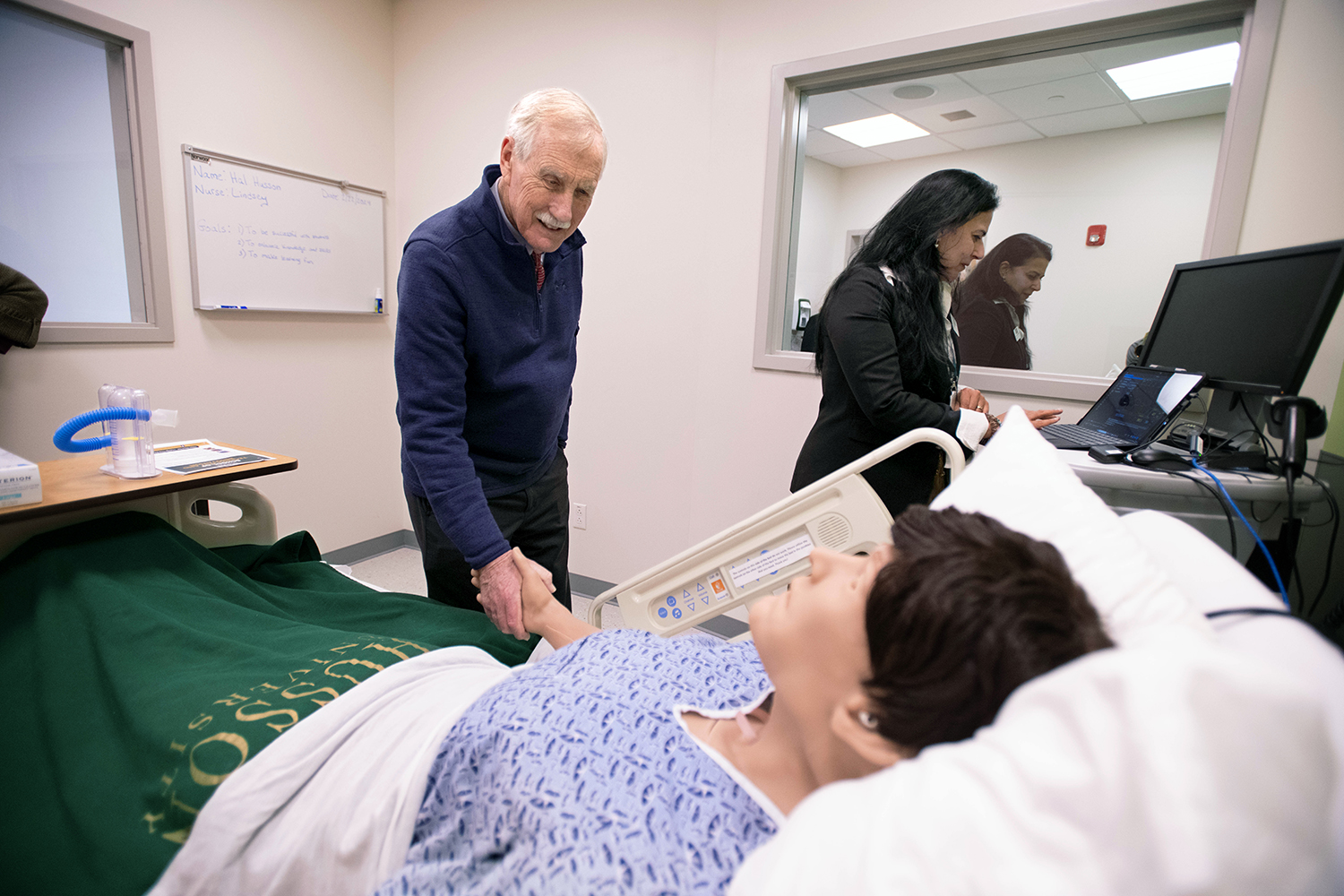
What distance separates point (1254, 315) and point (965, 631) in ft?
4.16

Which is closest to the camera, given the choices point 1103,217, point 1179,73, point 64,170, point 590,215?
point 1179,73

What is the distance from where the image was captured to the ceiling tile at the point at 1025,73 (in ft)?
6.76

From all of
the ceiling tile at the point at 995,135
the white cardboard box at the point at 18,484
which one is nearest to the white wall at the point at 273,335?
the white cardboard box at the point at 18,484

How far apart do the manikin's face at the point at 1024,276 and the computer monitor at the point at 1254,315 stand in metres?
0.54

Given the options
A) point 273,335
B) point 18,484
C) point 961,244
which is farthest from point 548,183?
point 273,335

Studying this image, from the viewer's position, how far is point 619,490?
9.89 ft

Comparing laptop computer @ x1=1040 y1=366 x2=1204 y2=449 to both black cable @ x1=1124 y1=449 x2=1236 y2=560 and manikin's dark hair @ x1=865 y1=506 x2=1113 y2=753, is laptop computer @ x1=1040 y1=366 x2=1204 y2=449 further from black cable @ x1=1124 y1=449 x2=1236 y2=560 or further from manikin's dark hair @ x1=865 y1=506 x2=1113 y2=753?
manikin's dark hair @ x1=865 y1=506 x2=1113 y2=753

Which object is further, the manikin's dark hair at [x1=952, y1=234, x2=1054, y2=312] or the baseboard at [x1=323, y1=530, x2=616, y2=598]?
the baseboard at [x1=323, y1=530, x2=616, y2=598]

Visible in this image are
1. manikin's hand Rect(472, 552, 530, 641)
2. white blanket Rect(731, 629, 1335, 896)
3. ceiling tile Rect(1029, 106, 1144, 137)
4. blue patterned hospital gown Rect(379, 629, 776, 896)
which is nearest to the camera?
white blanket Rect(731, 629, 1335, 896)

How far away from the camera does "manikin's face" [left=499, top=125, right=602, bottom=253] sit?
1311 millimetres

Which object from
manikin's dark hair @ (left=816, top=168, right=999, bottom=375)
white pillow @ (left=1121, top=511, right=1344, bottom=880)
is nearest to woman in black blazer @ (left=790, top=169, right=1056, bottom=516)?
manikin's dark hair @ (left=816, top=168, right=999, bottom=375)

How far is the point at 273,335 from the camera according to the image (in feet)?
9.80

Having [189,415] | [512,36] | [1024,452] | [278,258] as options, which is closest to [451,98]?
[512,36]

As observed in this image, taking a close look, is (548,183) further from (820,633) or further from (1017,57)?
(1017,57)
